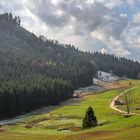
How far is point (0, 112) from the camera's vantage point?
168 m

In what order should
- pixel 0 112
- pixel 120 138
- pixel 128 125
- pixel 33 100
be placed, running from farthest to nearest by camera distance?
pixel 33 100 < pixel 0 112 < pixel 128 125 < pixel 120 138

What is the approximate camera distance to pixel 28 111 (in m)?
187

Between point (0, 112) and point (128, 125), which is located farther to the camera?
point (0, 112)

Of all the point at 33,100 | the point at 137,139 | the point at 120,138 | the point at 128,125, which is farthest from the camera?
the point at 33,100

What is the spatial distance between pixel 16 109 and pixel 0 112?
39.4 ft

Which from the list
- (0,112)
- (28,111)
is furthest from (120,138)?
(28,111)

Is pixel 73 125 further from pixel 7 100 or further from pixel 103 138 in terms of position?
pixel 7 100

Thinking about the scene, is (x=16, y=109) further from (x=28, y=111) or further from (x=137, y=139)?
(x=137, y=139)

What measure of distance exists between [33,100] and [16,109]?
745 inches

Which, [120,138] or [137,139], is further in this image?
[120,138]

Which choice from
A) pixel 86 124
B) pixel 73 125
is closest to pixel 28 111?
pixel 73 125

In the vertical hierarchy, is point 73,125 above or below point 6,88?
below

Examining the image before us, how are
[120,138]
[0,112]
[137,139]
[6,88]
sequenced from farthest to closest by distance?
[6,88]
[0,112]
[120,138]
[137,139]

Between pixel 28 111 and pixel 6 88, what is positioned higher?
pixel 6 88
